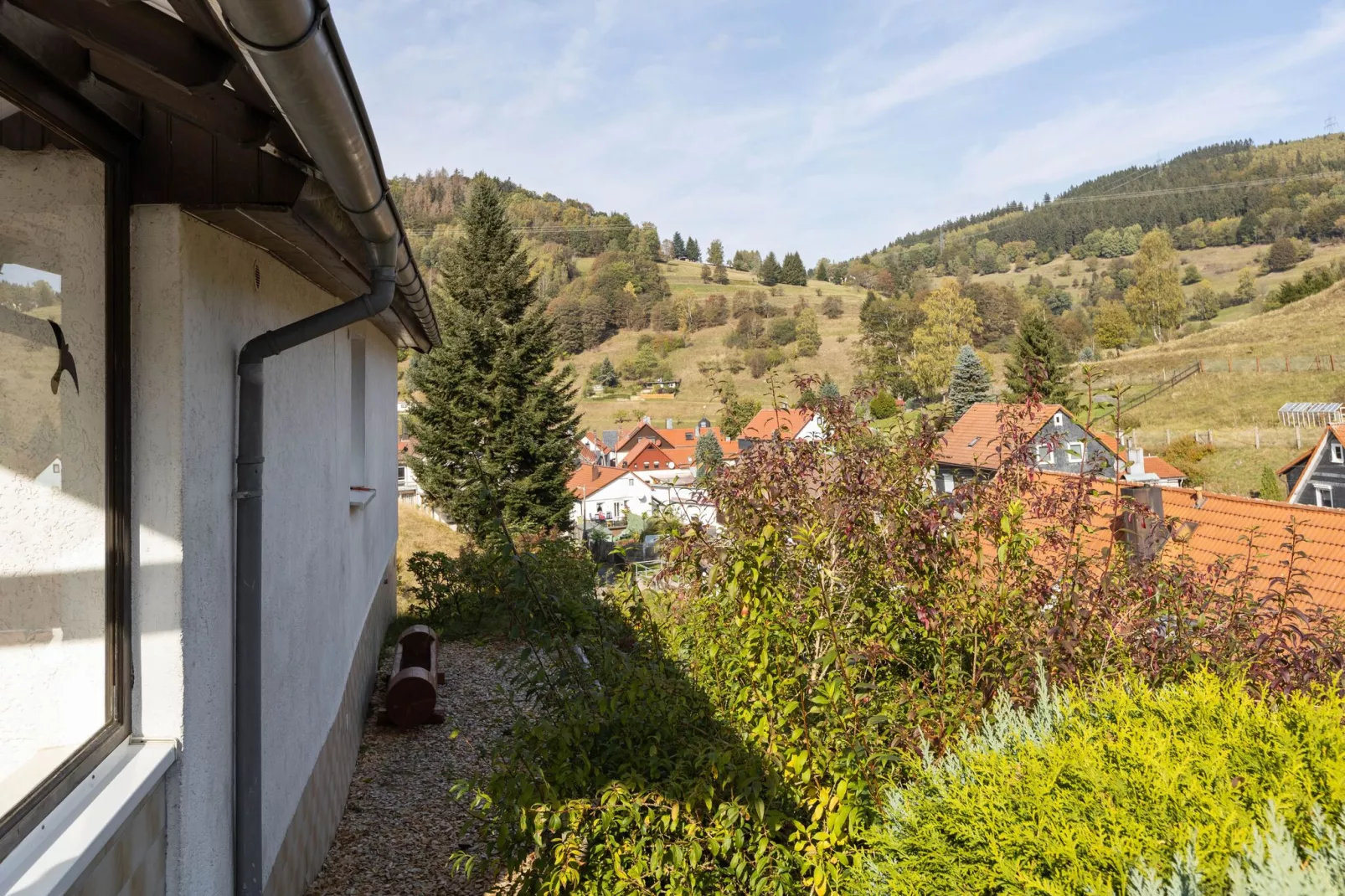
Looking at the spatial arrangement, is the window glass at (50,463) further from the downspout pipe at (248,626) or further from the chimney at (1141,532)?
the chimney at (1141,532)

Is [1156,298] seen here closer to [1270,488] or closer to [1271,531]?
[1270,488]

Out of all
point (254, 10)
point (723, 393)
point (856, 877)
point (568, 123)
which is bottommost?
point (856, 877)

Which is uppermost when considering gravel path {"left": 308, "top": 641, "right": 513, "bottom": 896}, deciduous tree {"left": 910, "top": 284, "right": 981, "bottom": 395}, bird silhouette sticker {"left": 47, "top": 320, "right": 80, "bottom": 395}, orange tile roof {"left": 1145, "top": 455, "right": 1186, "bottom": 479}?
deciduous tree {"left": 910, "top": 284, "right": 981, "bottom": 395}

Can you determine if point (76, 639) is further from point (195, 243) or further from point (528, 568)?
point (528, 568)

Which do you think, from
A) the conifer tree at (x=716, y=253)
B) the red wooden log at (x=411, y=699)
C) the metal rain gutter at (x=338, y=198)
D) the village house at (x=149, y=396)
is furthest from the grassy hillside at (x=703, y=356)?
the village house at (x=149, y=396)

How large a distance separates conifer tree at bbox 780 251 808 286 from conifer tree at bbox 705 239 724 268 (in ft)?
36.5

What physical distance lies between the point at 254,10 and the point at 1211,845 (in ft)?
8.00

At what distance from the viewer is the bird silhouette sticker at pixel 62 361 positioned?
196cm

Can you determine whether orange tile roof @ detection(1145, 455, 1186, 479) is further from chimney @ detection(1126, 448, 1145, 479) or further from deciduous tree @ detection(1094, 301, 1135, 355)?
deciduous tree @ detection(1094, 301, 1135, 355)

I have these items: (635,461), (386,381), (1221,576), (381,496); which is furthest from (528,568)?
(635,461)

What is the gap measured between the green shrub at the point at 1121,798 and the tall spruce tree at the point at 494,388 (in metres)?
19.2

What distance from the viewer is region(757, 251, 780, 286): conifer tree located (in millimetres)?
111625

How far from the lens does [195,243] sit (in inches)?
93.4

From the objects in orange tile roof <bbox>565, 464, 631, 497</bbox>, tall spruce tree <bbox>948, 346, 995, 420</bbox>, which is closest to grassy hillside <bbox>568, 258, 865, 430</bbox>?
tall spruce tree <bbox>948, 346, 995, 420</bbox>
